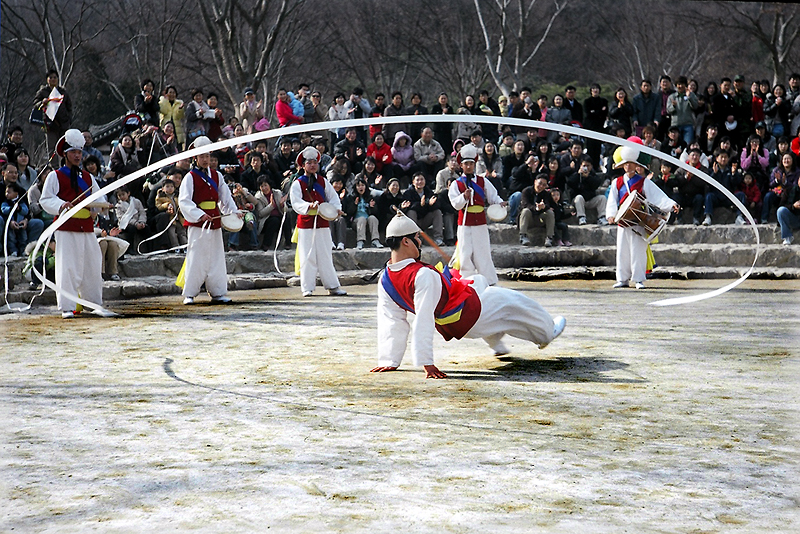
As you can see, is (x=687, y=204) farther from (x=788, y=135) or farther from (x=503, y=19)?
(x=503, y=19)

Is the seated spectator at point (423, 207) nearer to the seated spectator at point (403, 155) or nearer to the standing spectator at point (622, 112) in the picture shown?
the seated spectator at point (403, 155)


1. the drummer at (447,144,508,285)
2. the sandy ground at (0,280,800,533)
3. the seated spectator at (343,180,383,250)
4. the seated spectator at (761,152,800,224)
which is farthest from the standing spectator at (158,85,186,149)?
the seated spectator at (761,152,800,224)

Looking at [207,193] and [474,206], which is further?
[474,206]

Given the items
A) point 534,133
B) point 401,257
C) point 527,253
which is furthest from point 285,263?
point 401,257

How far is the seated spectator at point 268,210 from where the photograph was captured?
10.7m

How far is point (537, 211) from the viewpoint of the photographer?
11344 millimetres

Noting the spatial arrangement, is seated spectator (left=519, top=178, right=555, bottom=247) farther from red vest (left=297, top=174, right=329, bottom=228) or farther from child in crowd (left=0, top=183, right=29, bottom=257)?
child in crowd (left=0, top=183, right=29, bottom=257)

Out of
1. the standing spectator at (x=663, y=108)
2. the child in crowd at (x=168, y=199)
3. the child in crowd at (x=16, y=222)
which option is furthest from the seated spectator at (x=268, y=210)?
the standing spectator at (x=663, y=108)

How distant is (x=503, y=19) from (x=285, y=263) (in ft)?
25.9

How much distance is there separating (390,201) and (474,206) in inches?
89.9

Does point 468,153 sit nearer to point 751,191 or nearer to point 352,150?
point 352,150

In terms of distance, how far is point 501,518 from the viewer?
9.41ft

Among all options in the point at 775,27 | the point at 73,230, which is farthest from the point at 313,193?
the point at 775,27

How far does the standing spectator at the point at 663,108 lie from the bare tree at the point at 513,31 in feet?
16.1
